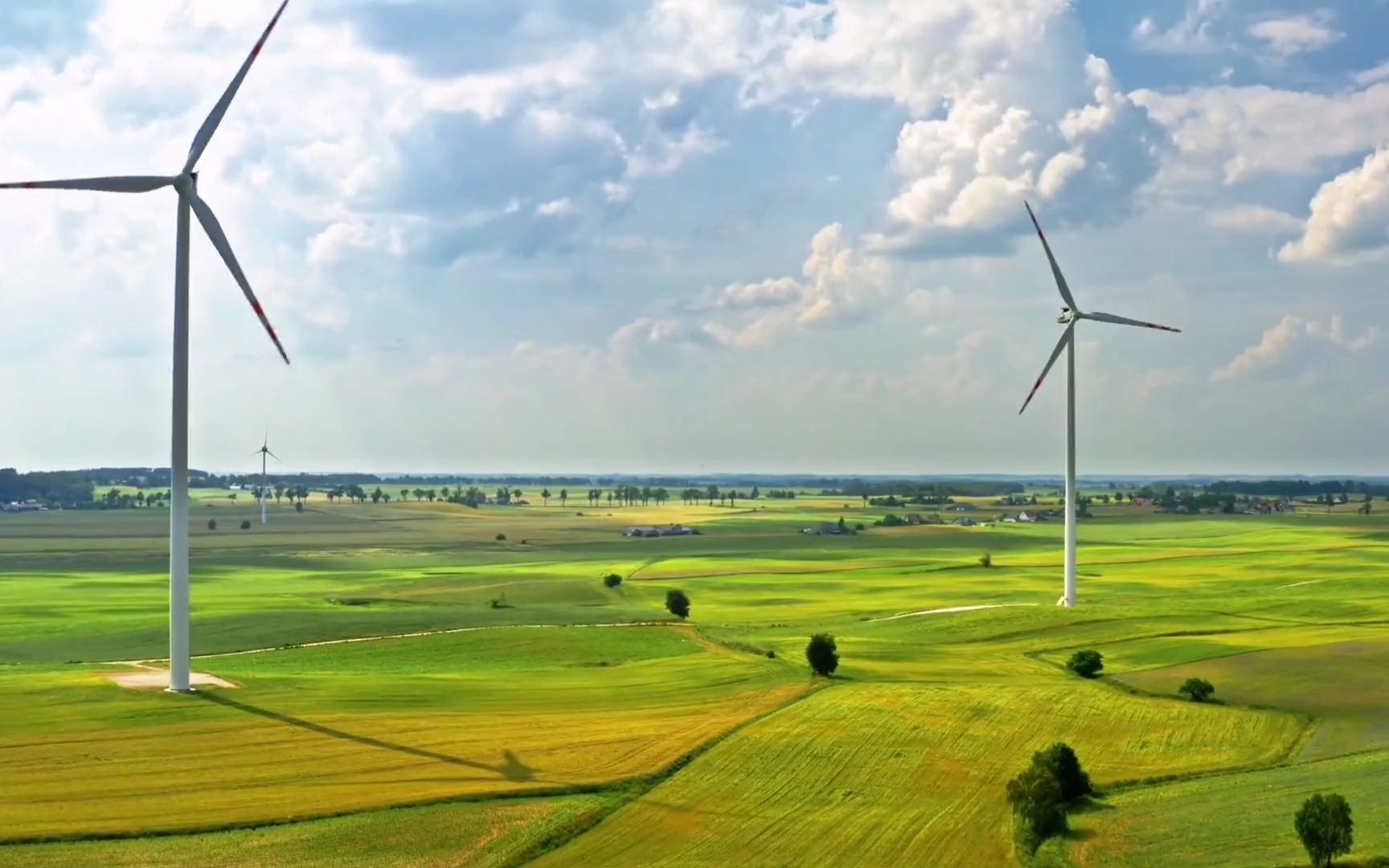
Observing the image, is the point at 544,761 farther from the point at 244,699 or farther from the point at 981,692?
the point at 981,692

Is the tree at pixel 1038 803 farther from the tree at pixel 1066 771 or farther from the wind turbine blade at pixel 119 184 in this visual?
the wind turbine blade at pixel 119 184

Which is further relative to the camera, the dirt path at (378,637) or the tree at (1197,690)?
the dirt path at (378,637)

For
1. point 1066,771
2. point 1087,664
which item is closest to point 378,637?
point 1087,664

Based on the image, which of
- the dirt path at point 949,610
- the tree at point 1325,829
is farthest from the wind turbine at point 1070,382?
the tree at point 1325,829

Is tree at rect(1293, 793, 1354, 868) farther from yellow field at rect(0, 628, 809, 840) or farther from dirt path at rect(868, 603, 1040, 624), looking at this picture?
dirt path at rect(868, 603, 1040, 624)

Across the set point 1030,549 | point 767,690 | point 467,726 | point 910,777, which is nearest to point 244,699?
point 467,726

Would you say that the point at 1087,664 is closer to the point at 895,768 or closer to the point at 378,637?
the point at 895,768
